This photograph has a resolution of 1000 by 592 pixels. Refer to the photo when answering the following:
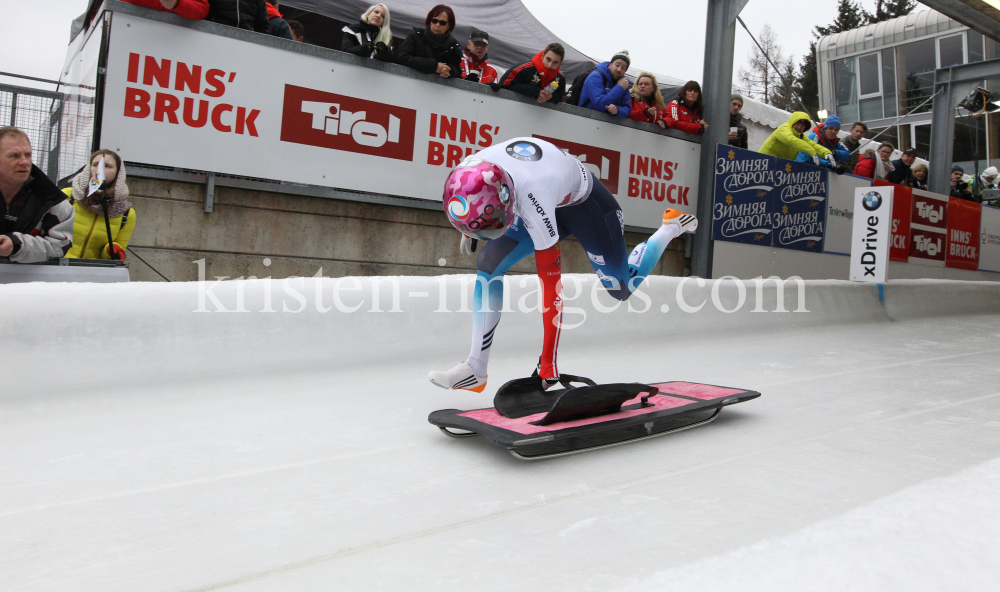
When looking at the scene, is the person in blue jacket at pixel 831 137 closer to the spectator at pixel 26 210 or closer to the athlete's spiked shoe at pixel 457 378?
the athlete's spiked shoe at pixel 457 378

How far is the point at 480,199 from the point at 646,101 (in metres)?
4.71

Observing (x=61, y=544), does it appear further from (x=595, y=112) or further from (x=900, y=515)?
(x=595, y=112)

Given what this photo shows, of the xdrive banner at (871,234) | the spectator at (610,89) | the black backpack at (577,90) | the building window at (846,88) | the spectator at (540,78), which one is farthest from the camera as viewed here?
the building window at (846,88)

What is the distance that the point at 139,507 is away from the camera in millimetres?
1664

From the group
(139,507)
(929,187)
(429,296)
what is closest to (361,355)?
(429,296)

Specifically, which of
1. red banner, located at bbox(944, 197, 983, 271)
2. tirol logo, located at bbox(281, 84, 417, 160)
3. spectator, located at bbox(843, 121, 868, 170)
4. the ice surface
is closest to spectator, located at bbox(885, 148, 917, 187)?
spectator, located at bbox(843, 121, 868, 170)

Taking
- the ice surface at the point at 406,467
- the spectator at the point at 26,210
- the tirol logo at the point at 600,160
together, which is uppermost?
the tirol logo at the point at 600,160


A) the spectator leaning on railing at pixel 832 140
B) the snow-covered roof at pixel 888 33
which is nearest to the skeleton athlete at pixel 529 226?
the spectator leaning on railing at pixel 832 140

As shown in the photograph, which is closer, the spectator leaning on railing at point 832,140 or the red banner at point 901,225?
the spectator leaning on railing at point 832,140

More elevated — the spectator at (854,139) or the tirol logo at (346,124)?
the spectator at (854,139)

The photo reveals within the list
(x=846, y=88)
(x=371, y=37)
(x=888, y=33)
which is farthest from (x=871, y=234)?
(x=846, y=88)

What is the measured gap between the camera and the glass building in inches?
808

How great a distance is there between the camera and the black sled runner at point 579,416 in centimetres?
213

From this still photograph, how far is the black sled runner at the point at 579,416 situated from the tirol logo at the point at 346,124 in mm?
2941
